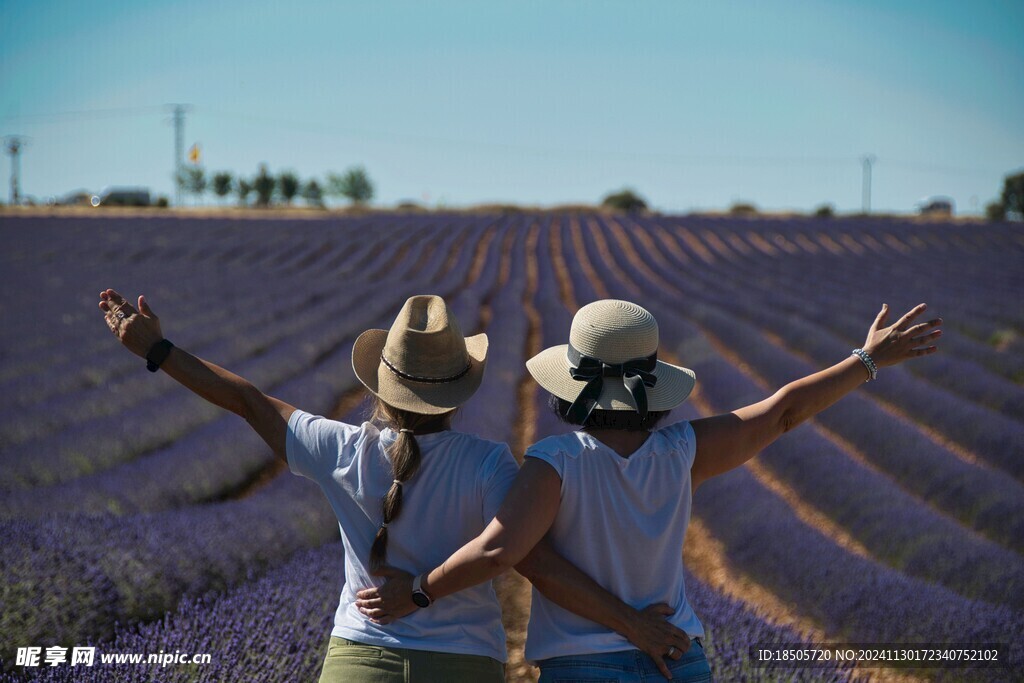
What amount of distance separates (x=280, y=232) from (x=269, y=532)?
22.5 m

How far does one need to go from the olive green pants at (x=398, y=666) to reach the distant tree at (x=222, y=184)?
54835 millimetres

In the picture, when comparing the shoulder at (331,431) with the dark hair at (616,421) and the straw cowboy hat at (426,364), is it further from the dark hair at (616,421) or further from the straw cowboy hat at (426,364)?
the dark hair at (616,421)

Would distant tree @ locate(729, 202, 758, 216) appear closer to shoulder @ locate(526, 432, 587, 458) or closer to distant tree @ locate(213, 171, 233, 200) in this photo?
distant tree @ locate(213, 171, 233, 200)

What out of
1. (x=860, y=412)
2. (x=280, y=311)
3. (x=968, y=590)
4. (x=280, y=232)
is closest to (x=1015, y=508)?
(x=968, y=590)

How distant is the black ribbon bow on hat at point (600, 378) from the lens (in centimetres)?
175

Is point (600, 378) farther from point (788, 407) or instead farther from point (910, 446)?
point (910, 446)

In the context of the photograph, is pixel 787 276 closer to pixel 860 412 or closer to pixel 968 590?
pixel 860 412

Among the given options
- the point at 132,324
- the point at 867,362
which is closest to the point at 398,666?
the point at 132,324

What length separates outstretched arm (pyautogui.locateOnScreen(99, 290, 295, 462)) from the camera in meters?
1.92

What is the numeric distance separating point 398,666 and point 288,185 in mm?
56217

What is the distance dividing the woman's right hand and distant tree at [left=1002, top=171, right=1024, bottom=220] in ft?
190

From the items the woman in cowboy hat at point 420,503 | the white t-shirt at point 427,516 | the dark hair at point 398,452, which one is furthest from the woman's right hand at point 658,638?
the dark hair at point 398,452

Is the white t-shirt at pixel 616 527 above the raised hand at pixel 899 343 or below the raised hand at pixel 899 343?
below

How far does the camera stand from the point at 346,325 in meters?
11.3
